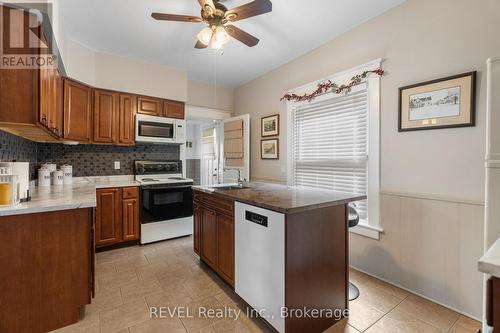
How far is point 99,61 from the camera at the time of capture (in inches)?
130

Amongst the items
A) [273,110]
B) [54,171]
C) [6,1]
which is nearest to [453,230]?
[273,110]

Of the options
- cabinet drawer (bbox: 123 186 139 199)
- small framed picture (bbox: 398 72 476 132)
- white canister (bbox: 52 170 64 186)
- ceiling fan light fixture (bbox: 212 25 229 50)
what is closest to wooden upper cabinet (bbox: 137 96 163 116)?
cabinet drawer (bbox: 123 186 139 199)

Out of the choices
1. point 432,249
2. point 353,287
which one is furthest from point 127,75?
point 432,249

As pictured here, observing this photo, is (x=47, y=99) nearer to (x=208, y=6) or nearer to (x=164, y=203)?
(x=208, y=6)

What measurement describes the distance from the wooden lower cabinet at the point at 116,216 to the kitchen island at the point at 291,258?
6.17 ft

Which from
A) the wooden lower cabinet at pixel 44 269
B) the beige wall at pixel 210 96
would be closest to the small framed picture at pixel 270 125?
the beige wall at pixel 210 96

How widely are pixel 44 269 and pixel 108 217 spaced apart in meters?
1.53

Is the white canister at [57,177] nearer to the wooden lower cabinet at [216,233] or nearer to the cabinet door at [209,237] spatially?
the wooden lower cabinet at [216,233]

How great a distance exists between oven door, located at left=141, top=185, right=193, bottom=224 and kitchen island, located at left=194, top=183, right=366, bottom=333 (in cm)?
165

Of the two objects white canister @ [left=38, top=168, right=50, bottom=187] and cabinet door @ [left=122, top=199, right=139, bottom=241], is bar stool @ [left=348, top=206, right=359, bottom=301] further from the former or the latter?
white canister @ [left=38, top=168, right=50, bottom=187]

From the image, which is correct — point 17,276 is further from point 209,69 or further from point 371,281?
point 209,69

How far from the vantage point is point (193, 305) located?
1978 millimetres

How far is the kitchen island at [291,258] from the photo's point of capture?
151 cm

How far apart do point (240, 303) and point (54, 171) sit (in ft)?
9.04
